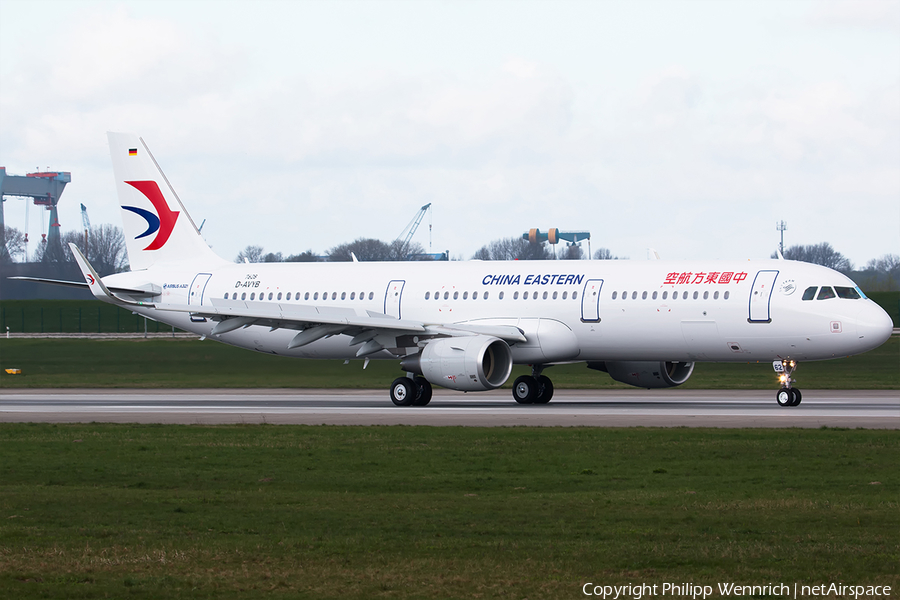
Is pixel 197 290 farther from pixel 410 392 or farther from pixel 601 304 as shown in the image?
pixel 601 304

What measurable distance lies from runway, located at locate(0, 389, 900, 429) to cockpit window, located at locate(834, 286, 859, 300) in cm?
303

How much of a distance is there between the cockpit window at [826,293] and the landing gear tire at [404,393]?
11.9 metres

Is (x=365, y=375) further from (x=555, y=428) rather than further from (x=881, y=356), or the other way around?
(x=881, y=356)

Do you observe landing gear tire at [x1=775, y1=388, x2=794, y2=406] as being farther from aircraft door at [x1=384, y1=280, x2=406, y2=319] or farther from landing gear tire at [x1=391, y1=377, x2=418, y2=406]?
aircraft door at [x1=384, y1=280, x2=406, y2=319]

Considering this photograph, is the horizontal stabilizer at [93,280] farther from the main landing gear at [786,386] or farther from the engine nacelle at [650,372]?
the main landing gear at [786,386]

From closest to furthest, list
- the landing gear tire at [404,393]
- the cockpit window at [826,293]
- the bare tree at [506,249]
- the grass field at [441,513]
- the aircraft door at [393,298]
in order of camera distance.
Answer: the grass field at [441,513]
the cockpit window at [826,293]
the landing gear tire at [404,393]
the aircraft door at [393,298]
the bare tree at [506,249]

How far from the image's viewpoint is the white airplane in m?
32.3

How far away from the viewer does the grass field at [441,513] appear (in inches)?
431

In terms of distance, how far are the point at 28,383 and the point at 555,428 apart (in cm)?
2950

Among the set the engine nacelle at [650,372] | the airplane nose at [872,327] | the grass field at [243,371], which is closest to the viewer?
the airplane nose at [872,327]

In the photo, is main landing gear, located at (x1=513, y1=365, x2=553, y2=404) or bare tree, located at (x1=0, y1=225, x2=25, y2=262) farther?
bare tree, located at (x1=0, y1=225, x2=25, y2=262)

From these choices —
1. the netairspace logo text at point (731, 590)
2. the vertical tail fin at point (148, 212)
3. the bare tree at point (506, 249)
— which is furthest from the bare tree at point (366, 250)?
the netairspace logo text at point (731, 590)

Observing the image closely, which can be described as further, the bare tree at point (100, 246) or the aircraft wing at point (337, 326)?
the bare tree at point (100, 246)

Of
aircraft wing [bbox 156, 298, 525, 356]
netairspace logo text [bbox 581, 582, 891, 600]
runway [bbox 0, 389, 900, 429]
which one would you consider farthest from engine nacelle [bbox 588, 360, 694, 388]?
netairspace logo text [bbox 581, 582, 891, 600]
